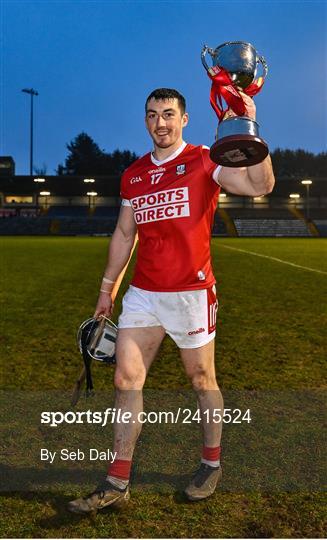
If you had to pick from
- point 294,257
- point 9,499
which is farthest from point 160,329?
point 294,257

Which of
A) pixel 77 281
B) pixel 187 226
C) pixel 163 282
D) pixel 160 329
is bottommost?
pixel 77 281

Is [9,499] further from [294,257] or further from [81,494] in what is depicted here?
[294,257]

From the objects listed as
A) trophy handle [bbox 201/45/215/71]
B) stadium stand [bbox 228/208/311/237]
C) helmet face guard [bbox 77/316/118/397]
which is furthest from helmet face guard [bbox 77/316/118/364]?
stadium stand [bbox 228/208/311/237]

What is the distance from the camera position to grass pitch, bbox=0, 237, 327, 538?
106 inches

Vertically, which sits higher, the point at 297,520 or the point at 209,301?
the point at 209,301

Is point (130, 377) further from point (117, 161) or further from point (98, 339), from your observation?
point (117, 161)

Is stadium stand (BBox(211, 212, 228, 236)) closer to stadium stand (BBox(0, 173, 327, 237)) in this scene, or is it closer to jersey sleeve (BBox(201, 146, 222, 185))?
stadium stand (BBox(0, 173, 327, 237))

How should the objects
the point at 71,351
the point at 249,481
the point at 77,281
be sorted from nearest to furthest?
the point at 249,481, the point at 71,351, the point at 77,281

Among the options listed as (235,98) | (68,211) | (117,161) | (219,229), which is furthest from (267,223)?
(117,161)

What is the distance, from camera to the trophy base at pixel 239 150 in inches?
92.7

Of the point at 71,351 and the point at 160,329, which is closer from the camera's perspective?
the point at 160,329

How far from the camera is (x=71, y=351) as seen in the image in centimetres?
644

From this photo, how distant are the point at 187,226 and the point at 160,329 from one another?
57 centimetres

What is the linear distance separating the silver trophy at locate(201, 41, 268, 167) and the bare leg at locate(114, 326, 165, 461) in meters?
1.03
